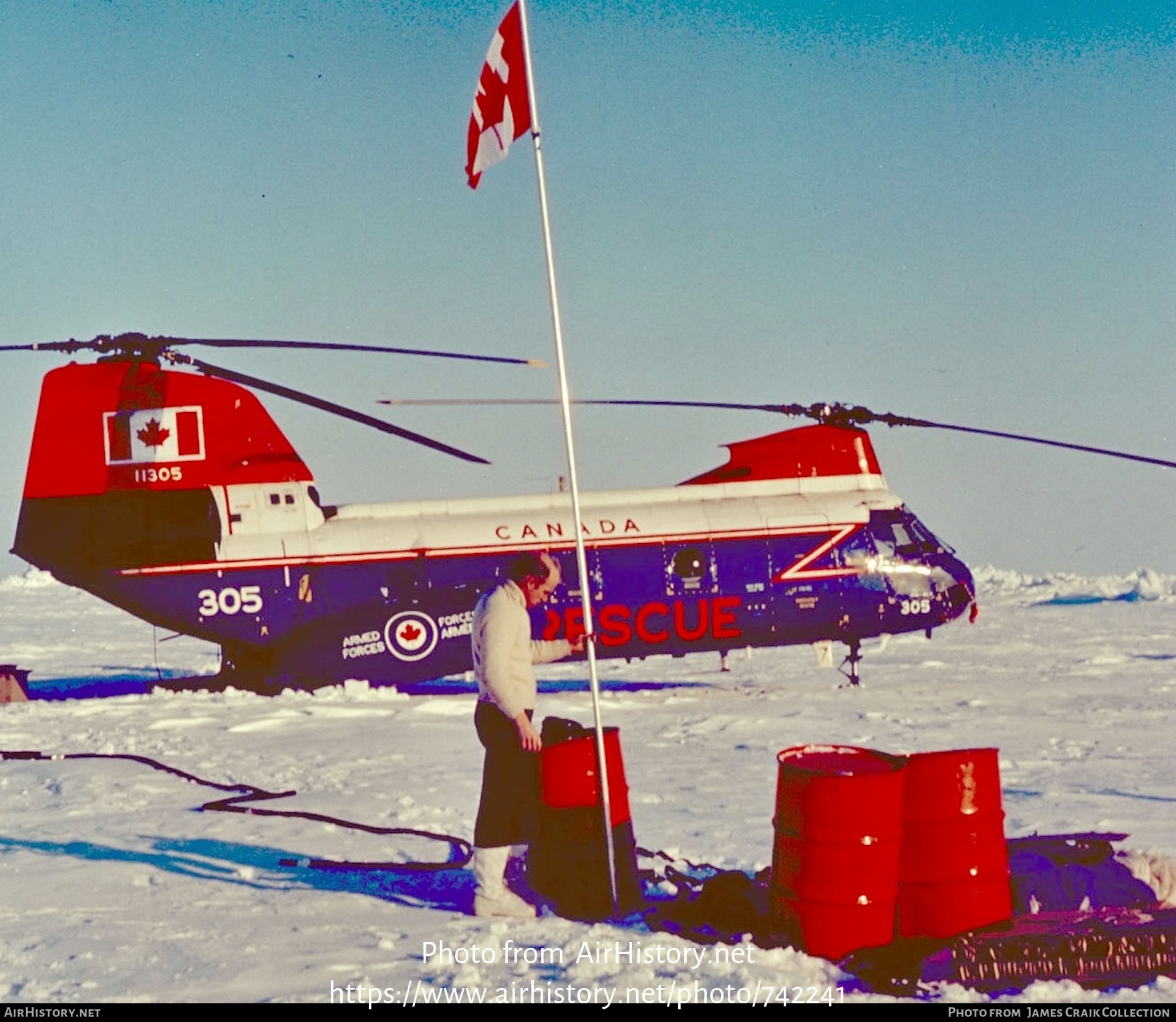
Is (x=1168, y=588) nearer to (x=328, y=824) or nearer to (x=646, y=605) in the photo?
(x=646, y=605)

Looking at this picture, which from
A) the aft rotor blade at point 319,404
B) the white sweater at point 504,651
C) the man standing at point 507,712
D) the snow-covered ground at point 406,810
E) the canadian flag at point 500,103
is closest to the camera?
the snow-covered ground at point 406,810

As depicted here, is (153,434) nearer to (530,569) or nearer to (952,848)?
(530,569)

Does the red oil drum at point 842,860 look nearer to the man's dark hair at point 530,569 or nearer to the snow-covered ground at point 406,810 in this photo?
the snow-covered ground at point 406,810

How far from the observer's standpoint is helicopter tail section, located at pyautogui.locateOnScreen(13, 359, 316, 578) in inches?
620

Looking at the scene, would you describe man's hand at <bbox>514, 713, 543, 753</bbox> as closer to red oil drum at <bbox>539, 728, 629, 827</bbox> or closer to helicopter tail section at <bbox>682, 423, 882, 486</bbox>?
red oil drum at <bbox>539, 728, 629, 827</bbox>

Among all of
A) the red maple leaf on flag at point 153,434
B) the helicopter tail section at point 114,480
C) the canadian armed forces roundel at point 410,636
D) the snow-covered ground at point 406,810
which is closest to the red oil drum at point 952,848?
the snow-covered ground at point 406,810

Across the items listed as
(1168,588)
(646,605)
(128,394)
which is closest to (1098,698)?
(646,605)

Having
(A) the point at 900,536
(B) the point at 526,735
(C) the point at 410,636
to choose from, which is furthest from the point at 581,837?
(A) the point at 900,536

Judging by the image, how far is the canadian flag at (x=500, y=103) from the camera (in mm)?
6977

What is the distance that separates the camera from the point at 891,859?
5.48m

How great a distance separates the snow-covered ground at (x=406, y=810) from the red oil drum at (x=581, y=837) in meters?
0.22

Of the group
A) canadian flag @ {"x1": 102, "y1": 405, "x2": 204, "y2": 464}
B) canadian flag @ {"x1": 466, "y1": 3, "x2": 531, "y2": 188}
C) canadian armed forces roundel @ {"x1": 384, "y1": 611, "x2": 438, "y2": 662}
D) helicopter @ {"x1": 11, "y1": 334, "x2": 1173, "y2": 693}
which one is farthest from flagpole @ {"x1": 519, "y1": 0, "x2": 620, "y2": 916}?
canadian flag @ {"x1": 102, "y1": 405, "x2": 204, "y2": 464}
